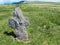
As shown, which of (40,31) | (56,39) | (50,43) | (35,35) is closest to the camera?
(50,43)

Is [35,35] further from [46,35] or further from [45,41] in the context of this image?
[45,41]

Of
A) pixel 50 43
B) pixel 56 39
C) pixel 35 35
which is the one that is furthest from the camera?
pixel 35 35

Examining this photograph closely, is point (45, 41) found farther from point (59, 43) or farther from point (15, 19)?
point (15, 19)

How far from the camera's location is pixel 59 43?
18125 millimetres

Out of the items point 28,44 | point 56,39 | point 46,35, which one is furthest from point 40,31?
point 28,44

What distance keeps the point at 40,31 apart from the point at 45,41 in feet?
15.1

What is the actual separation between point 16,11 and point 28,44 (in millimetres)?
3583

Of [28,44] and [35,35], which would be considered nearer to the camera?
[28,44]

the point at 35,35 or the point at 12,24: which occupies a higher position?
the point at 12,24

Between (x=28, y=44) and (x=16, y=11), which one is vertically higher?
(x=16, y=11)

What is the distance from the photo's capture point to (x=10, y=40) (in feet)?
60.1

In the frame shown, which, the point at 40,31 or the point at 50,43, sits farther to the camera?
the point at 40,31

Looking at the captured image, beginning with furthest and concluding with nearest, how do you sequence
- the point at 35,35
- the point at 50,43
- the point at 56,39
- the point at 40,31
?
the point at 40,31 → the point at 35,35 → the point at 56,39 → the point at 50,43

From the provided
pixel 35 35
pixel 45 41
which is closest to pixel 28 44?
pixel 45 41
